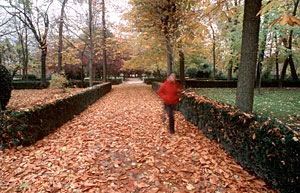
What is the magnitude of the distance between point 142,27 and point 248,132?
31.3 feet

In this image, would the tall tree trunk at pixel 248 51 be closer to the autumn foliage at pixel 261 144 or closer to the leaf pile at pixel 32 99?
Answer: the autumn foliage at pixel 261 144

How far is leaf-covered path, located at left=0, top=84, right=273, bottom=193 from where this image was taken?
2.67 meters

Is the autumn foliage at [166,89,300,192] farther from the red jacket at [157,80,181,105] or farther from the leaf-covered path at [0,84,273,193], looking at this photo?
the red jacket at [157,80,181,105]

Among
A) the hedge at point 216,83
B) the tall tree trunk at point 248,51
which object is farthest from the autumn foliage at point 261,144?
the hedge at point 216,83

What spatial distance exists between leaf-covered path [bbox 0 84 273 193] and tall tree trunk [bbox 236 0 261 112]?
1517 mm

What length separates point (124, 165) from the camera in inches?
131

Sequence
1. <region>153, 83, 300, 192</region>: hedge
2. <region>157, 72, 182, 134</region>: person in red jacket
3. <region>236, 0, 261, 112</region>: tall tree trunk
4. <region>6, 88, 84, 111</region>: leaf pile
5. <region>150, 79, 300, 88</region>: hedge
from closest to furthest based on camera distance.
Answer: <region>153, 83, 300, 192</region>: hedge < <region>236, 0, 261, 112</region>: tall tree trunk < <region>157, 72, 182, 134</region>: person in red jacket < <region>6, 88, 84, 111</region>: leaf pile < <region>150, 79, 300, 88</region>: hedge

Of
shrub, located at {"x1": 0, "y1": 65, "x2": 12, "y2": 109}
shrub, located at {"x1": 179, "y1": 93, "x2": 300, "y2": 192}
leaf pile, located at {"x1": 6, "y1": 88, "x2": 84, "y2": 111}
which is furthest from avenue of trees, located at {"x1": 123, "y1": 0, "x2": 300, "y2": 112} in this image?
shrub, located at {"x1": 0, "y1": 65, "x2": 12, "y2": 109}

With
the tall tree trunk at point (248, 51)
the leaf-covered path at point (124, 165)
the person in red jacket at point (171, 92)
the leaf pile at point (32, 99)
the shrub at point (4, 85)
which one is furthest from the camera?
the shrub at point (4, 85)

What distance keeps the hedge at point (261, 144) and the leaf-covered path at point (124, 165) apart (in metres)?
0.24

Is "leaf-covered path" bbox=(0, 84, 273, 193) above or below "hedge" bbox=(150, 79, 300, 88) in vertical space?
below

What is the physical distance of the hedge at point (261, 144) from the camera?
2139mm

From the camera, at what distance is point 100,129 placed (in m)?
5.47

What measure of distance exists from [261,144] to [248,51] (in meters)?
2.33
